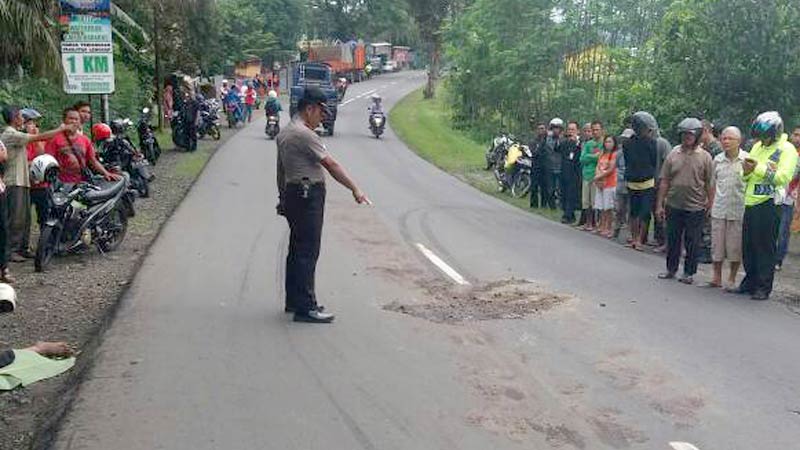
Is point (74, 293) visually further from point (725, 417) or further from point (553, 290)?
point (725, 417)

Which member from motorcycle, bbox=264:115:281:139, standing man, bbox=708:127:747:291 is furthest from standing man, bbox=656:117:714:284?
motorcycle, bbox=264:115:281:139

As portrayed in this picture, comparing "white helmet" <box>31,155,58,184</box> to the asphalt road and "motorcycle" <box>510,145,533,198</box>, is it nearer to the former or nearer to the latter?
the asphalt road

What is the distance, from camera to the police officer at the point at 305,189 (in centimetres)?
805

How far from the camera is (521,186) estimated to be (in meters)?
20.9

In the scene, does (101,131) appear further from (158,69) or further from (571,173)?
(158,69)

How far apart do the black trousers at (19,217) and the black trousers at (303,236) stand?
4.22 m

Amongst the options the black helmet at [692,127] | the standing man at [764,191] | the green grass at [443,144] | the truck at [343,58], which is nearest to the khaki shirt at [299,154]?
the standing man at [764,191]

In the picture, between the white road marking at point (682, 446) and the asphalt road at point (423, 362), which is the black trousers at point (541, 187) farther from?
the white road marking at point (682, 446)

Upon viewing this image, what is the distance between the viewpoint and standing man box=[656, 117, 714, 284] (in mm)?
11102

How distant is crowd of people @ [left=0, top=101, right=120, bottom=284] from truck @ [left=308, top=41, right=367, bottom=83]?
54940 millimetres

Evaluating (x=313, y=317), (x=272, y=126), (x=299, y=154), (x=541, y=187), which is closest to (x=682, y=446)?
(x=313, y=317)

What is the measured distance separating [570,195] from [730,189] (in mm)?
5993

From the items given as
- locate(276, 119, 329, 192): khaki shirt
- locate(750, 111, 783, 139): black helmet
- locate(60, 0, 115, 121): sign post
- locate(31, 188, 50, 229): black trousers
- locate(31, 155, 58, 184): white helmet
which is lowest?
locate(31, 188, 50, 229): black trousers

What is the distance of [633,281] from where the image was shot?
10.8 m
